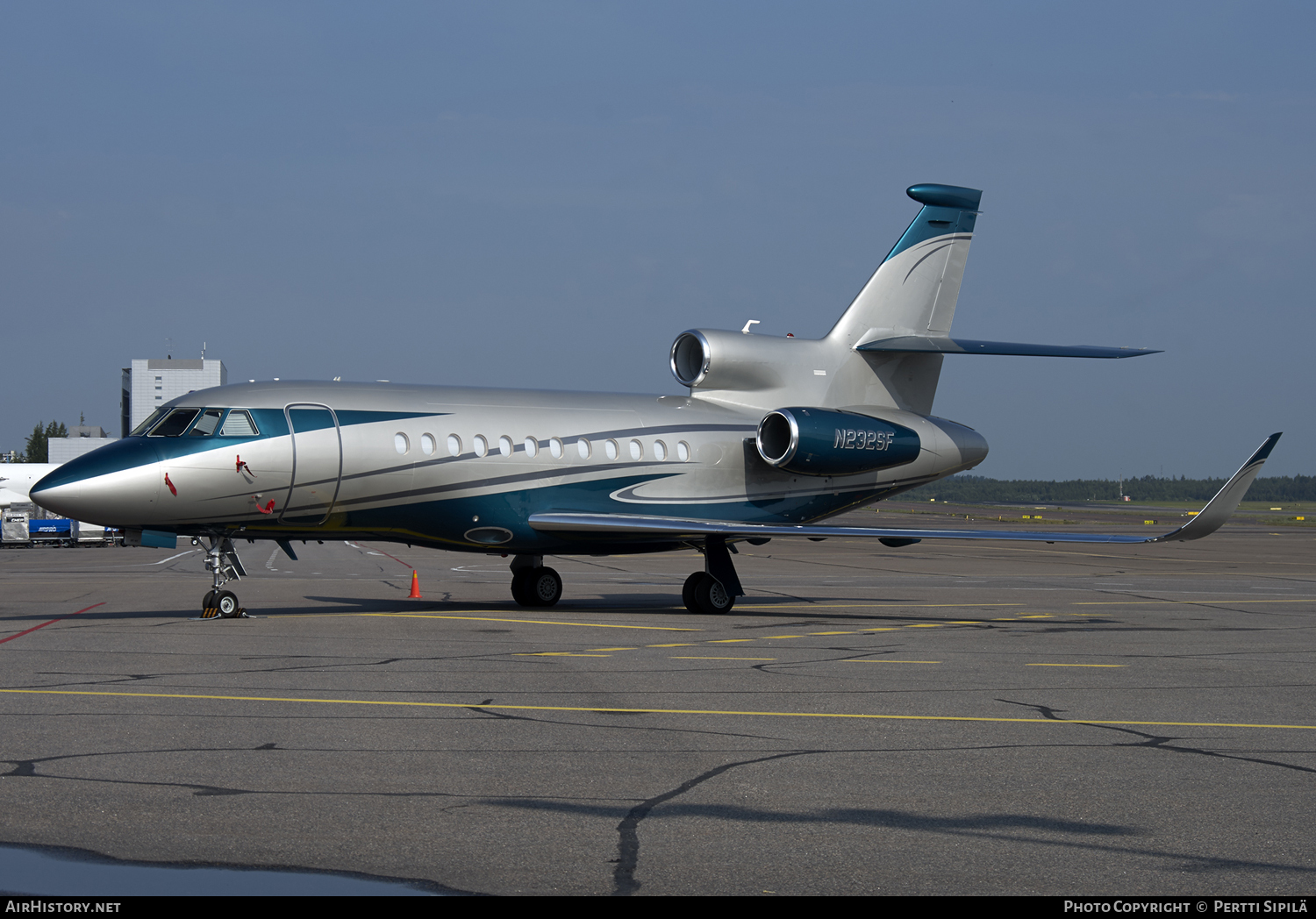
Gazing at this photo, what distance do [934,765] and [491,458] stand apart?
13.3m

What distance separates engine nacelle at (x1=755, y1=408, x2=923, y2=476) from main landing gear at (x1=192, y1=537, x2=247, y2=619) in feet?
32.0

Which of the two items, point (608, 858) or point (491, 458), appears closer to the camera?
point (608, 858)

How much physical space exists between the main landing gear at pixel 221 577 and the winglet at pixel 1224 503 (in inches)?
548

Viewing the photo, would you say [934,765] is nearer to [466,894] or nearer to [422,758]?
[422,758]

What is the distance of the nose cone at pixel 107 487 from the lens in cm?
1716

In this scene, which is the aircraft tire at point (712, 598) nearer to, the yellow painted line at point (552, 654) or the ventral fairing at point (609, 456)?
the ventral fairing at point (609, 456)

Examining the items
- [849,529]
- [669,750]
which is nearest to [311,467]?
[849,529]

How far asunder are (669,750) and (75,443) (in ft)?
309

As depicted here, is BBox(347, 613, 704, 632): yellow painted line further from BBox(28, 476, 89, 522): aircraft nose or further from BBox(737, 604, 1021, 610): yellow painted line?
BBox(737, 604, 1021, 610): yellow painted line

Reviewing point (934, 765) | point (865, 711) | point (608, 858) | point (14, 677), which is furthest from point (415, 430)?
point (608, 858)

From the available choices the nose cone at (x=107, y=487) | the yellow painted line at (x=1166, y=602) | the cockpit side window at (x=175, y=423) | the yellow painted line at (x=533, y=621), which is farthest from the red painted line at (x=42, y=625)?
the yellow painted line at (x=1166, y=602)

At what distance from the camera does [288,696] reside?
431 inches

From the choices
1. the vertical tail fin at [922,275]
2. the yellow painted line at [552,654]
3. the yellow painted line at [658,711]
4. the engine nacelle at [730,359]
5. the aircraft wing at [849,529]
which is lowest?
the yellow painted line at [552,654]

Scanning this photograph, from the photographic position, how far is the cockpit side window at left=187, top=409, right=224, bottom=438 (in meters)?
18.5
